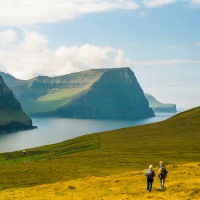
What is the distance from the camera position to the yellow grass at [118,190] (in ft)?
127

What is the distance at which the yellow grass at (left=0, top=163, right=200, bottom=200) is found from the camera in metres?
38.7

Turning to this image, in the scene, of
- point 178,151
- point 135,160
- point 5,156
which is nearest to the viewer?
point 135,160

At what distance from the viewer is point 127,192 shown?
139 feet

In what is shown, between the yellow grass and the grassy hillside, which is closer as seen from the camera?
the yellow grass

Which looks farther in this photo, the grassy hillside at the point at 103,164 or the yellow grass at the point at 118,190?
the grassy hillside at the point at 103,164

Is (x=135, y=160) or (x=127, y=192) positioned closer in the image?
(x=127, y=192)

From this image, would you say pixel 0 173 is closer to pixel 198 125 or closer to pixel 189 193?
pixel 189 193

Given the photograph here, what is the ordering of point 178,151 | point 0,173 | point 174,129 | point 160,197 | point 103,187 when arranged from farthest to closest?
point 174,129
point 178,151
point 0,173
point 103,187
point 160,197

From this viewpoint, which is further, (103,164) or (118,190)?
(103,164)

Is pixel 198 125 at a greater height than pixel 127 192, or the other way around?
pixel 198 125

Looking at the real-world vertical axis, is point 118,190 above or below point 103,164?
above

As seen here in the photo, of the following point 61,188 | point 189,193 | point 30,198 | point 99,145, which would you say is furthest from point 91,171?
point 99,145

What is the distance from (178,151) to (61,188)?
7881 cm

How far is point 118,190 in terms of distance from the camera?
4441cm
